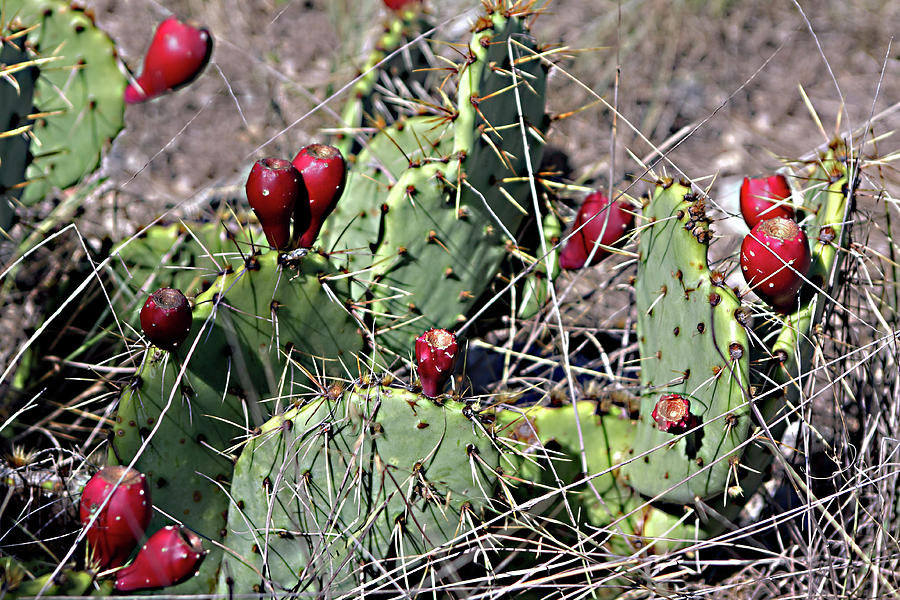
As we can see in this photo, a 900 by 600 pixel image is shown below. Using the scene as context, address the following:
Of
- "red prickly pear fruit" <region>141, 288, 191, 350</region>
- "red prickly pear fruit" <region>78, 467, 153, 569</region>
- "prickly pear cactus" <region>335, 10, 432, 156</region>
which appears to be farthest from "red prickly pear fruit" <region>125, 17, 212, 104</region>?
"red prickly pear fruit" <region>78, 467, 153, 569</region>

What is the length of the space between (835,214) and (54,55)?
7.03 ft

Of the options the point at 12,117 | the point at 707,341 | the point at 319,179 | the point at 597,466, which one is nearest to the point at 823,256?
the point at 707,341

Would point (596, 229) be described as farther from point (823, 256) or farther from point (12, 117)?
point (12, 117)

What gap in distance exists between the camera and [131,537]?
1253mm

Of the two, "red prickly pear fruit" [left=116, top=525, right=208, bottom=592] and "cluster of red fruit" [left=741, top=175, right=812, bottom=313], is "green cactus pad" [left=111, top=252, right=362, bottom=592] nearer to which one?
"red prickly pear fruit" [left=116, top=525, right=208, bottom=592]

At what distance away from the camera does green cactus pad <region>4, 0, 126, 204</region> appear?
2.28 metres

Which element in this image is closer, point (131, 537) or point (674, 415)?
point (131, 537)

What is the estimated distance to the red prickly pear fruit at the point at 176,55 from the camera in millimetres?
1976

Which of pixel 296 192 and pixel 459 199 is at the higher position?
pixel 296 192

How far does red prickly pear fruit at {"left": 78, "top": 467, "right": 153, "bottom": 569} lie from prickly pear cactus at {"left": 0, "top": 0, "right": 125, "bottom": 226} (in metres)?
1.36

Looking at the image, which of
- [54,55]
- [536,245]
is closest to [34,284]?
[54,55]

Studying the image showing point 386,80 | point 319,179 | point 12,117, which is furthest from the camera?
point 386,80

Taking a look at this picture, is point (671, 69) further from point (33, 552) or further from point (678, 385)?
point (33, 552)

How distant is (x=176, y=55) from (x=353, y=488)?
3.98ft
